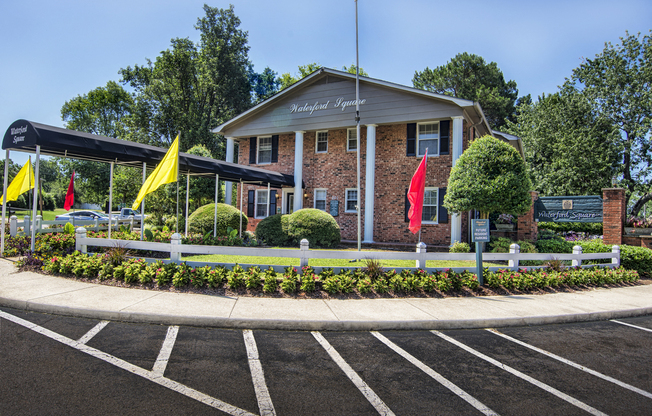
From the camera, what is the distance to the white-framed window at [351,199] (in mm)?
17938

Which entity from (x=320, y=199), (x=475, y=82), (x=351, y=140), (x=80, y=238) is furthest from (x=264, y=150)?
(x=475, y=82)

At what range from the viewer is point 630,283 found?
1066cm

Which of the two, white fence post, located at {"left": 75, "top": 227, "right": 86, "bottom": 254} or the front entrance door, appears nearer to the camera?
white fence post, located at {"left": 75, "top": 227, "right": 86, "bottom": 254}

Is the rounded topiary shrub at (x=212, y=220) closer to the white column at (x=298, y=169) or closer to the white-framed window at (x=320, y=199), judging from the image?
the white column at (x=298, y=169)

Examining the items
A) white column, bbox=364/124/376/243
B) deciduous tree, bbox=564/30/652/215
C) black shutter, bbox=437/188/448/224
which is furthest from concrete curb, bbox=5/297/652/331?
deciduous tree, bbox=564/30/652/215

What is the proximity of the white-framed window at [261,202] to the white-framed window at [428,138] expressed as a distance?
8.93 m

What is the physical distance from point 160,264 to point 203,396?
517 cm

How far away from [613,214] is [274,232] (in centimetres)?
1322

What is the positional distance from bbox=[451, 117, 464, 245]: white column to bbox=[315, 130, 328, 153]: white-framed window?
6.67m

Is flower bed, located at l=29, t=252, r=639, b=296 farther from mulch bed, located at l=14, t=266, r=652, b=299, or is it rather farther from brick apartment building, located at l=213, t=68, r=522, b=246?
brick apartment building, located at l=213, t=68, r=522, b=246

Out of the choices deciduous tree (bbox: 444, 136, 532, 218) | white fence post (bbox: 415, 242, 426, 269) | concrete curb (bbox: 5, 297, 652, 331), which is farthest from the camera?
deciduous tree (bbox: 444, 136, 532, 218)

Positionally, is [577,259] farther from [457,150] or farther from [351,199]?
[351,199]

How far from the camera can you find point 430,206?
16328 millimetres

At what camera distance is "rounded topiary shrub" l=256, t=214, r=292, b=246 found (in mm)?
14781
